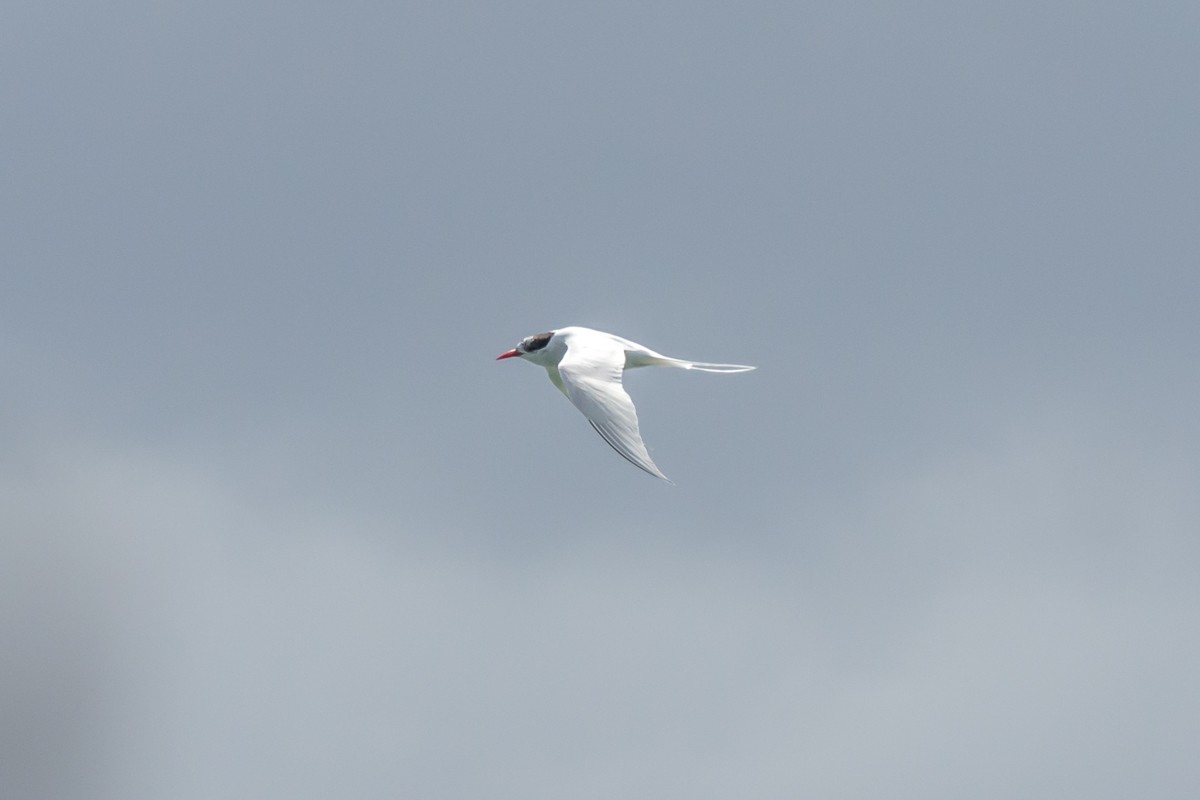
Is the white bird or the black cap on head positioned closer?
the white bird

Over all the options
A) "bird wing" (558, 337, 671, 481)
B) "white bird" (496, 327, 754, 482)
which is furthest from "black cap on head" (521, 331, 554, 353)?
"bird wing" (558, 337, 671, 481)

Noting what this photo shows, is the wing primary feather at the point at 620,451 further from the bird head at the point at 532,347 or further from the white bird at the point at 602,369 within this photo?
the bird head at the point at 532,347

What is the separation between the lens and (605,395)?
24078 millimetres

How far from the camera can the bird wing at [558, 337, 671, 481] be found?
2222cm

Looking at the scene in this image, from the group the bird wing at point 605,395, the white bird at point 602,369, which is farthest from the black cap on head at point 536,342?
the bird wing at point 605,395

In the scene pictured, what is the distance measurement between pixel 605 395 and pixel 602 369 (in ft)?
4.87

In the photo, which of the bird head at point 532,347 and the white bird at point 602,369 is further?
the bird head at point 532,347

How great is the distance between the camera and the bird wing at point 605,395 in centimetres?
2222

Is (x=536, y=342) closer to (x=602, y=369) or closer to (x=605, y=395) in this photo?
(x=602, y=369)

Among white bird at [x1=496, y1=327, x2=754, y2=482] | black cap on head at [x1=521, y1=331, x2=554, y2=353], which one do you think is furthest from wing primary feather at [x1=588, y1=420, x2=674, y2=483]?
black cap on head at [x1=521, y1=331, x2=554, y2=353]

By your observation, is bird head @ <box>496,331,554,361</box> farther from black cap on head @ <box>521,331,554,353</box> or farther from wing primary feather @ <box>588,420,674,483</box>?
wing primary feather @ <box>588,420,674,483</box>

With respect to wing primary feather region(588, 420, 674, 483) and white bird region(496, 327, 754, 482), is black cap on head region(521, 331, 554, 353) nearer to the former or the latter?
white bird region(496, 327, 754, 482)

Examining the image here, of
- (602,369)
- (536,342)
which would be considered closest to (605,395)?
(602,369)

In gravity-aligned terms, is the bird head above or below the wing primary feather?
above
